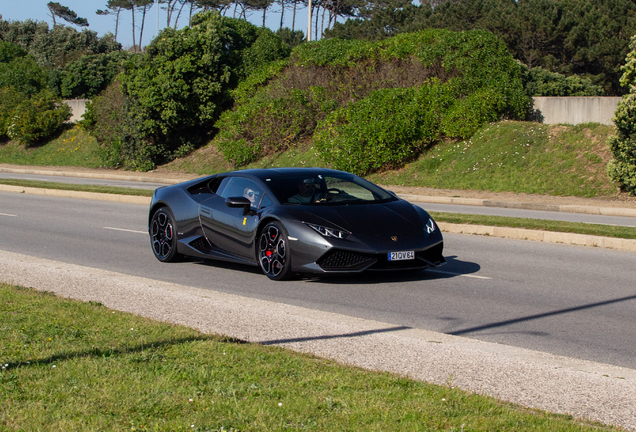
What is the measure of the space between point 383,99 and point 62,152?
25.0 m

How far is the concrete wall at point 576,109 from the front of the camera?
91.4 feet

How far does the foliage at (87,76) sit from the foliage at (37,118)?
185 inches

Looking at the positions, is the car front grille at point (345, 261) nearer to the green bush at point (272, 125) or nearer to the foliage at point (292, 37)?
the green bush at point (272, 125)

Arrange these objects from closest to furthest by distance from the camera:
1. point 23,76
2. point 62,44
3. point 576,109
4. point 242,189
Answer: point 242,189 < point 576,109 < point 23,76 < point 62,44

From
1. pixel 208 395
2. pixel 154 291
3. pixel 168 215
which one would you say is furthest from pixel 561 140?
pixel 208 395

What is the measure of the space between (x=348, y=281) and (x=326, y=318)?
98.1 inches

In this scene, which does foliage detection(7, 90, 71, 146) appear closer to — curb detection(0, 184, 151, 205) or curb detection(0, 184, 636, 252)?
curb detection(0, 184, 151, 205)

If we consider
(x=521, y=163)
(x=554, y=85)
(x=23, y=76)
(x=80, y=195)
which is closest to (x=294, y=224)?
(x=80, y=195)

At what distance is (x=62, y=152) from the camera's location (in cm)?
4647

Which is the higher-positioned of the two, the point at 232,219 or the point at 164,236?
the point at 232,219

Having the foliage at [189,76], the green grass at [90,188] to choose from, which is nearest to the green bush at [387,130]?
the green grass at [90,188]

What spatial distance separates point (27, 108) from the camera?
49.0 metres

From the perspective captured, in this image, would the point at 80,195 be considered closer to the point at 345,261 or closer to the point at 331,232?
the point at 331,232

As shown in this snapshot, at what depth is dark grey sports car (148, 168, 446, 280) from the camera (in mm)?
8836
